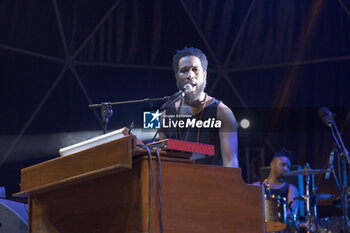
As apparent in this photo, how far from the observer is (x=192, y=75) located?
3.89 metres

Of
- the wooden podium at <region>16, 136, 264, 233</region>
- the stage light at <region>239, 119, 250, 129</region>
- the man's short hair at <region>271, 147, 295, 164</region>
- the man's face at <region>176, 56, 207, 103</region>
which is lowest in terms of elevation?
the wooden podium at <region>16, 136, 264, 233</region>

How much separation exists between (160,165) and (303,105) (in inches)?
279

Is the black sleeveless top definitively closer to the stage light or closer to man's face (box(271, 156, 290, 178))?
man's face (box(271, 156, 290, 178))

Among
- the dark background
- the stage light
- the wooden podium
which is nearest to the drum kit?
Result: the dark background

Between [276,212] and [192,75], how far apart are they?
4013mm

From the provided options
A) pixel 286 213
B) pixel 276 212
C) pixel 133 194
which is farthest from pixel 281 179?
pixel 133 194

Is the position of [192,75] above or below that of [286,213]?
above

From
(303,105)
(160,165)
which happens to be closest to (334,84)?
(303,105)

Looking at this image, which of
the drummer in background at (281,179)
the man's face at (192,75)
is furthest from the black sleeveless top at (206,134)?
the drummer in background at (281,179)

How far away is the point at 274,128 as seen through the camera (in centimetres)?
895

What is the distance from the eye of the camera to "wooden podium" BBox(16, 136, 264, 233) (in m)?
2.26

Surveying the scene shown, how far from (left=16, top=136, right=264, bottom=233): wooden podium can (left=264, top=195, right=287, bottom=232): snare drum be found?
15.1 ft

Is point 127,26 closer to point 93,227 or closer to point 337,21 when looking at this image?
point 337,21

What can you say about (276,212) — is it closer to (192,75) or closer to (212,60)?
(212,60)
